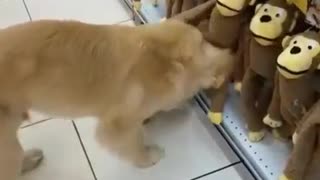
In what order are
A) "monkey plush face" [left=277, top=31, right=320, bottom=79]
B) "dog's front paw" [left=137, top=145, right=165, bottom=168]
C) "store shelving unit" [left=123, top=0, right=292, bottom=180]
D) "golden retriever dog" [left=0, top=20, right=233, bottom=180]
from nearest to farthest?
"monkey plush face" [left=277, top=31, right=320, bottom=79]
"golden retriever dog" [left=0, top=20, right=233, bottom=180]
"store shelving unit" [left=123, top=0, right=292, bottom=180]
"dog's front paw" [left=137, top=145, right=165, bottom=168]

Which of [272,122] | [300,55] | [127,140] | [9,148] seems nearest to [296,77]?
[300,55]

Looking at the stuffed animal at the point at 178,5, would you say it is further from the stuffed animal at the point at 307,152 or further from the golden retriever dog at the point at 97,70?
the stuffed animal at the point at 307,152

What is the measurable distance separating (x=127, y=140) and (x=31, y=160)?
286mm

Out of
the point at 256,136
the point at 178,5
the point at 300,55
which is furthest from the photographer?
the point at 178,5

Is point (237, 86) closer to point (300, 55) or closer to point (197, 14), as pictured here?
point (197, 14)

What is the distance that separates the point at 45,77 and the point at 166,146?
1.42 feet

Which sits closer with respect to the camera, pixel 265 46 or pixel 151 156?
pixel 265 46

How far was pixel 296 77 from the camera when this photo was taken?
3.31ft

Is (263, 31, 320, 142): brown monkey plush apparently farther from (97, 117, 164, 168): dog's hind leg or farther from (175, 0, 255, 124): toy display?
(97, 117, 164, 168): dog's hind leg

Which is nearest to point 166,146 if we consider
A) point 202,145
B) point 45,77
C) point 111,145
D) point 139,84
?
point 202,145

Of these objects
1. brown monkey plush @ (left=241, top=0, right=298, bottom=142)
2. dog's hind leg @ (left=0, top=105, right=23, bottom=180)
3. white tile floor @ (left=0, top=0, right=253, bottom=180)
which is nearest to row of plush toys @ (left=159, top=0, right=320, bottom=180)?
brown monkey plush @ (left=241, top=0, right=298, bottom=142)

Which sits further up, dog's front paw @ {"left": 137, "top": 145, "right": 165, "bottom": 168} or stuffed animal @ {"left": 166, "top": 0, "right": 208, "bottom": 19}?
stuffed animal @ {"left": 166, "top": 0, "right": 208, "bottom": 19}

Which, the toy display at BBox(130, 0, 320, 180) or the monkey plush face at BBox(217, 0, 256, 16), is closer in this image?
the toy display at BBox(130, 0, 320, 180)

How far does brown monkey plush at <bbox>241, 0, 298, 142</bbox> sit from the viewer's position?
1060mm
